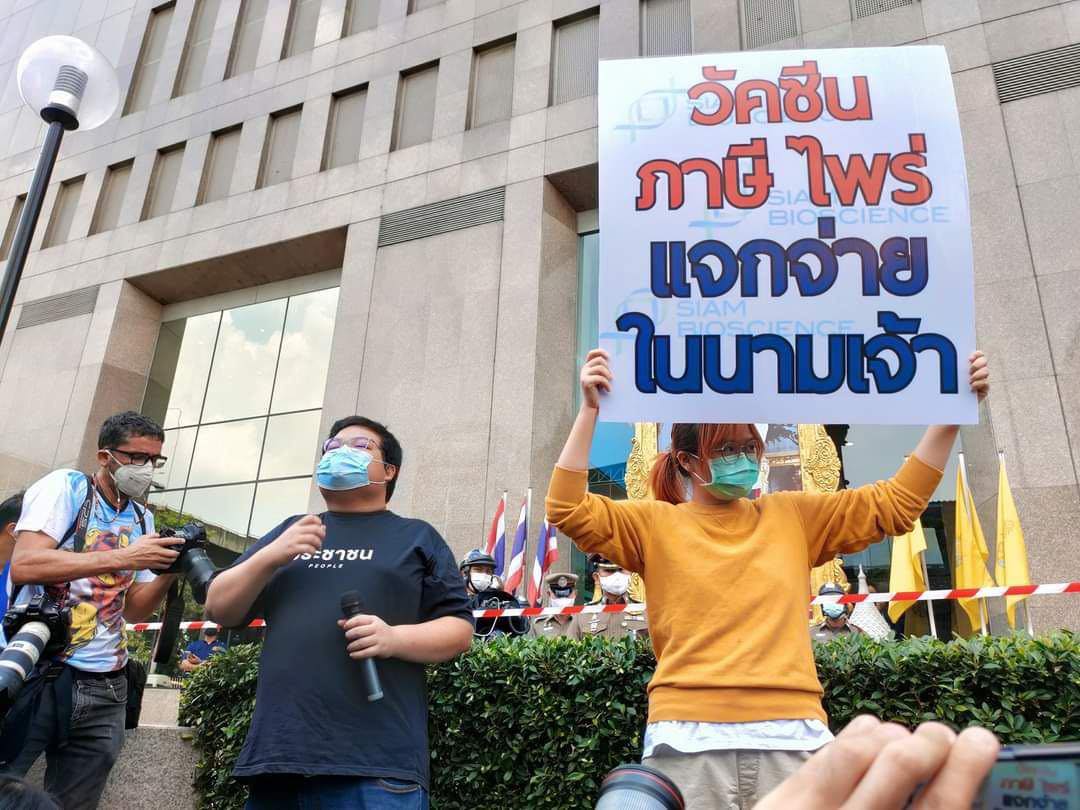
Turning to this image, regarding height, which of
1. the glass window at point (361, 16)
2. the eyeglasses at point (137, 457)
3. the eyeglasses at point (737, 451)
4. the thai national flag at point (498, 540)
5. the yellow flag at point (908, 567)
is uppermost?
the glass window at point (361, 16)

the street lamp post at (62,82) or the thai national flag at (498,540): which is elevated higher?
the street lamp post at (62,82)

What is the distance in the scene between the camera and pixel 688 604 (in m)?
2.64

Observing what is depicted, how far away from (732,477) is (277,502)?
15724mm

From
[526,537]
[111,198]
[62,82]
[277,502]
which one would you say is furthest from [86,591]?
[111,198]

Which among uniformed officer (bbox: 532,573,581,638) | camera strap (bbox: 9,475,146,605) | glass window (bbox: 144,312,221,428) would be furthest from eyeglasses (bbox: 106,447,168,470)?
glass window (bbox: 144,312,221,428)

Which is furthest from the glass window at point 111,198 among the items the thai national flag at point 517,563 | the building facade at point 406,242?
the thai national flag at point 517,563

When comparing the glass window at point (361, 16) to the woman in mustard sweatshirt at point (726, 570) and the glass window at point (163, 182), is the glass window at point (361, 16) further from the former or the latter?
the woman in mustard sweatshirt at point (726, 570)

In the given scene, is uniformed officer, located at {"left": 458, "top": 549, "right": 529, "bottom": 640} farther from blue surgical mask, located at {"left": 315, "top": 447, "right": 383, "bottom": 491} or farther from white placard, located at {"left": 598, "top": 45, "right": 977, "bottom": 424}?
white placard, located at {"left": 598, "top": 45, "right": 977, "bottom": 424}

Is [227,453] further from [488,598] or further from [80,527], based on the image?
[80,527]

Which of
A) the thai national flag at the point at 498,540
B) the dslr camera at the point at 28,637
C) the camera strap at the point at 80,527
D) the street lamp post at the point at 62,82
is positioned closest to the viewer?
the dslr camera at the point at 28,637

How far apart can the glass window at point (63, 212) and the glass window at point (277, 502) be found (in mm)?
9738

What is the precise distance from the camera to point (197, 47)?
2189 centimetres

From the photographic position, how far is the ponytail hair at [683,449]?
3.00m

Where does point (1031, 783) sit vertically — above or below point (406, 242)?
below
